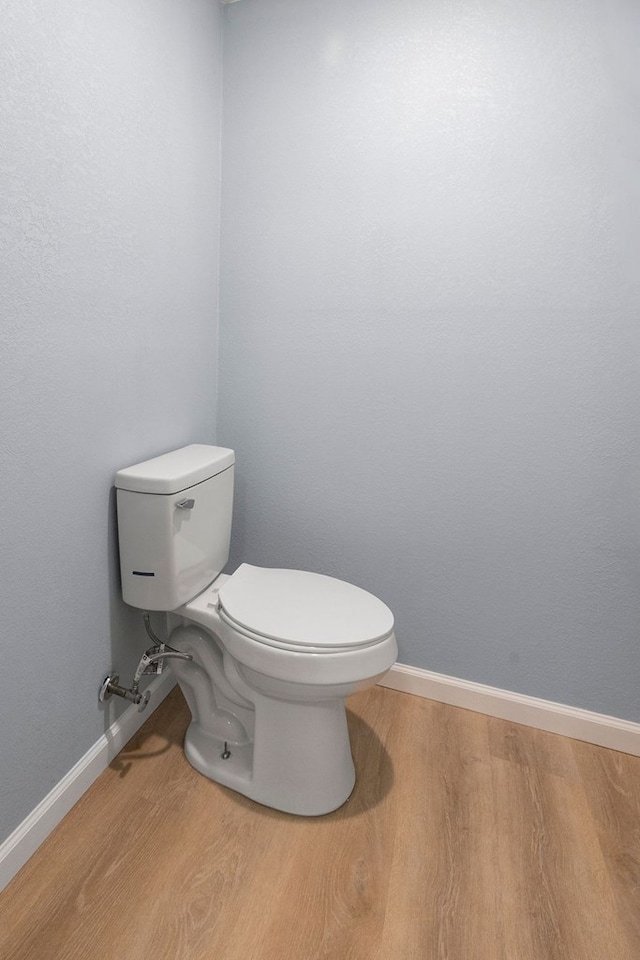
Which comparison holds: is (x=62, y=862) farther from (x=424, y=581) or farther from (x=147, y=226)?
(x=147, y=226)

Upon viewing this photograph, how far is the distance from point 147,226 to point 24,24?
1.48 feet

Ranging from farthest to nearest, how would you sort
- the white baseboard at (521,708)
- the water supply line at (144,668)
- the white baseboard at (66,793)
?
the white baseboard at (521,708)
the water supply line at (144,668)
the white baseboard at (66,793)

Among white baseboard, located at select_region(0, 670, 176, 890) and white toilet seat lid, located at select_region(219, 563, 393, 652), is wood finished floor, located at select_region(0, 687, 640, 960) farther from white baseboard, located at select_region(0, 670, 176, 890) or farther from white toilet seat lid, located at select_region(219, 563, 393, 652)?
white toilet seat lid, located at select_region(219, 563, 393, 652)

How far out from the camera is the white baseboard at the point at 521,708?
5.22 feet

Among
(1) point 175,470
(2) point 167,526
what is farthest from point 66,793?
(1) point 175,470

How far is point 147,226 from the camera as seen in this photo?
1.37 meters

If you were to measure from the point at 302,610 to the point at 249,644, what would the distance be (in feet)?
0.53

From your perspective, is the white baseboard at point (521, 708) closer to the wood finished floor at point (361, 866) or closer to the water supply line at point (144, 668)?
the wood finished floor at point (361, 866)

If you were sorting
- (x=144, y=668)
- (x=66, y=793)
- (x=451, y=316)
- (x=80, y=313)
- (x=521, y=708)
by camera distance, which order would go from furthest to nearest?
(x=521, y=708) < (x=451, y=316) < (x=144, y=668) < (x=66, y=793) < (x=80, y=313)

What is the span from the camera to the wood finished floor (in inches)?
41.1

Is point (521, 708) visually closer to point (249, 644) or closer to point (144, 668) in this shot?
point (249, 644)

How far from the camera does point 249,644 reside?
1.25 m

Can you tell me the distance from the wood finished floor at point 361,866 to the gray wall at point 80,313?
0.19 metres

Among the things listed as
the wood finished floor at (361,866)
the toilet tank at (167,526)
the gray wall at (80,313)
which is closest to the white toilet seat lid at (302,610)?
the toilet tank at (167,526)
